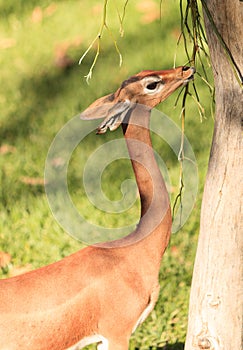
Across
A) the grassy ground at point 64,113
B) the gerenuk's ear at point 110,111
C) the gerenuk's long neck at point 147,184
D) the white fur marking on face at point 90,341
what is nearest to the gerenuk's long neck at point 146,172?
the gerenuk's long neck at point 147,184

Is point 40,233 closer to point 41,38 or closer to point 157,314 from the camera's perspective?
point 157,314

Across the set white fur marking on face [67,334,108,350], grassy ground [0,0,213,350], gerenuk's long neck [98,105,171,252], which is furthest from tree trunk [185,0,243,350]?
grassy ground [0,0,213,350]

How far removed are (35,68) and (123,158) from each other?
1.88 m

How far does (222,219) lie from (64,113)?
3.60 m

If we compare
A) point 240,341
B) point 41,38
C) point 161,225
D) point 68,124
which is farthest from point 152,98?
point 41,38

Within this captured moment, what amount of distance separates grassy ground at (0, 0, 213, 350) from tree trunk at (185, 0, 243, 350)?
108 centimetres

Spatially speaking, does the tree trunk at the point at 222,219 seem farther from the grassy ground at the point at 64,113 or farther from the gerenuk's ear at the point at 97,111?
the grassy ground at the point at 64,113

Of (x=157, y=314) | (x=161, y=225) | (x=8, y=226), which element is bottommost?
(x=157, y=314)

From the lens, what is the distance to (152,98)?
3.09 m

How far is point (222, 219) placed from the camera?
2926mm

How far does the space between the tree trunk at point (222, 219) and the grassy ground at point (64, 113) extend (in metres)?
1.08

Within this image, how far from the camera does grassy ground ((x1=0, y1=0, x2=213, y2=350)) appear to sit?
470 centimetres

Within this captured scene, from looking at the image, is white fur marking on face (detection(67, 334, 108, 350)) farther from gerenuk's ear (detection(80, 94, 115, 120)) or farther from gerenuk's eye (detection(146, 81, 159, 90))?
gerenuk's eye (detection(146, 81, 159, 90))

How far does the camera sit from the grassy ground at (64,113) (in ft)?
15.4
